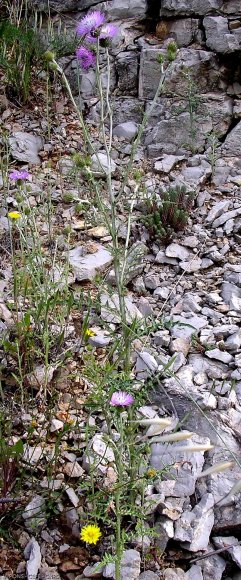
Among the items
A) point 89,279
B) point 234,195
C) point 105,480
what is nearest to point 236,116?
point 234,195

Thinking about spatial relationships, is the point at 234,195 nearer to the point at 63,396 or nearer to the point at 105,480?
the point at 63,396

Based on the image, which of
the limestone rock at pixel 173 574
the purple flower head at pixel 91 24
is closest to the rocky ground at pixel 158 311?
the limestone rock at pixel 173 574

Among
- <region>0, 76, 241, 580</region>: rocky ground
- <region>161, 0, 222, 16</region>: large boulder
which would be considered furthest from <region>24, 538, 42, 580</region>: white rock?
<region>161, 0, 222, 16</region>: large boulder

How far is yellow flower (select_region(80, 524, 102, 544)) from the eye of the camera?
195cm

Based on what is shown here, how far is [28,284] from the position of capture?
296 centimetres

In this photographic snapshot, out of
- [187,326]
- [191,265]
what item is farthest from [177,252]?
[187,326]

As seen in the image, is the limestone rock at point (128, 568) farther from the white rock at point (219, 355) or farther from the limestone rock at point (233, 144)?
→ the limestone rock at point (233, 144)

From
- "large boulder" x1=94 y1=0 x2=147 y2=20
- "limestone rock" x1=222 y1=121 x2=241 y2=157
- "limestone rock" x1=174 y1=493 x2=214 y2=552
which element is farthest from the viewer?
"large boulder" x1=94 y1=0 x2=147 y2=20

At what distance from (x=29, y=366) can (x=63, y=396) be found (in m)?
0.20

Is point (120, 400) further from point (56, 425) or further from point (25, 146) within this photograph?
point (25, 146)

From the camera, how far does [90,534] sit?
196 centimetres

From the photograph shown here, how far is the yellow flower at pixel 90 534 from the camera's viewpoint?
1949 millimetres

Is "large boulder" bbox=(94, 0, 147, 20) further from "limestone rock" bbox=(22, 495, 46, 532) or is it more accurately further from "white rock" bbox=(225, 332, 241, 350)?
"limestone rock" bbox=(22, 495, 46, 532)

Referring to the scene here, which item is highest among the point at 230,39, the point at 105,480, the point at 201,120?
the point at 230,39
